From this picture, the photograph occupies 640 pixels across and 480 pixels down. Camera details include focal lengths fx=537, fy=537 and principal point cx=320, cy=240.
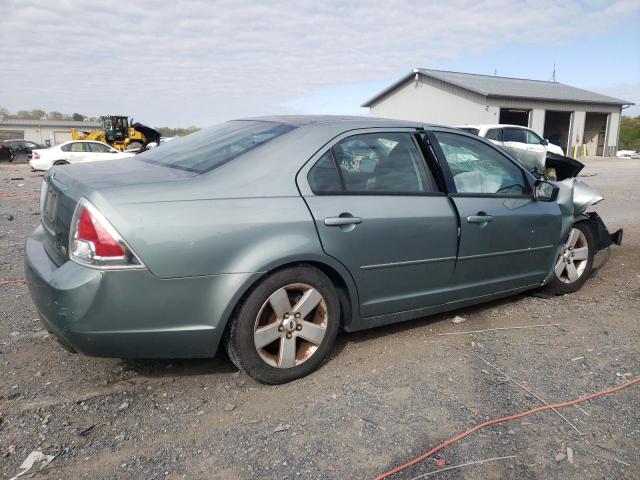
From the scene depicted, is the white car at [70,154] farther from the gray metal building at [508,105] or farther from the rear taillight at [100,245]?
the gray metal building at [508,105]

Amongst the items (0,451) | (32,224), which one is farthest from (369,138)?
(32,224)

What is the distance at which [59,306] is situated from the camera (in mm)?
2691

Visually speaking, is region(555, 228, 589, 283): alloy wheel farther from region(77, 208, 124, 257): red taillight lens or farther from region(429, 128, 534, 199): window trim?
region(77, 208, 124, 257): red taillight lens

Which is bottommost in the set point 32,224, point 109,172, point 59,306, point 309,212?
point 32,224

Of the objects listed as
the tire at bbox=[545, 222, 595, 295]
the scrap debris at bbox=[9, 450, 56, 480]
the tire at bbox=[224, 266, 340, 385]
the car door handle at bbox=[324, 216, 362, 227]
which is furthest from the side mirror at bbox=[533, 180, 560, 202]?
the scrap debris at bbox=[9, 450, 56, 480]

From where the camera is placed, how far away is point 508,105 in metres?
31.9

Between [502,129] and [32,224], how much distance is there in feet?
43.2

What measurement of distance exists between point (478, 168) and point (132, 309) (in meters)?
2.80

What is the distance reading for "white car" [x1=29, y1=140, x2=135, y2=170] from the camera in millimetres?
20969

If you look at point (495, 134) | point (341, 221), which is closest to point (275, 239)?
point (341, 221)

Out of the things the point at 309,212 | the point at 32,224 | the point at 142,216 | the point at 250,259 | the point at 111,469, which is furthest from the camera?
the point at 32,224

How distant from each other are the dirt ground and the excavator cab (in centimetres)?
2743

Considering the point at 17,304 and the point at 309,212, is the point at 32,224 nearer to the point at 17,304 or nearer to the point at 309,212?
the point at 17,304

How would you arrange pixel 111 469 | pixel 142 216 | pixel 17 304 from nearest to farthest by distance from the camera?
pixel 111 469 < pixel 142 216 < pixel 17 304
